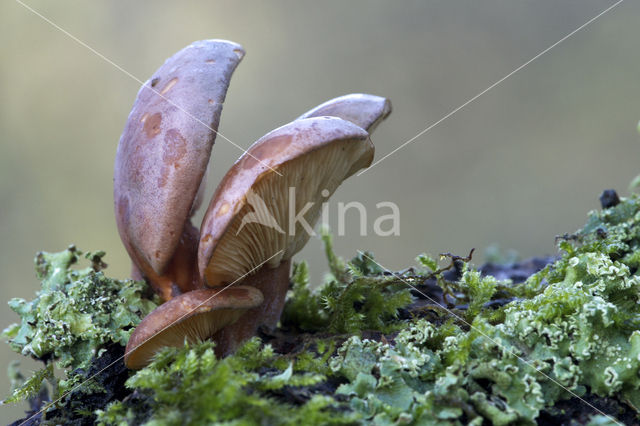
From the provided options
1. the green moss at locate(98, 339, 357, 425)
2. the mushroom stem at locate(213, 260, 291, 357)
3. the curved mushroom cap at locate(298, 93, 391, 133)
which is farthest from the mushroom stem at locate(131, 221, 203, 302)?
the curved mushroom cap at locate(298, 93, 391, 133)

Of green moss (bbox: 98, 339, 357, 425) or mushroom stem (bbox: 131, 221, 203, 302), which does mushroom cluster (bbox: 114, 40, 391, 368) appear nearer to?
mushroom stem (bbox: 131, 221, 203, 302)

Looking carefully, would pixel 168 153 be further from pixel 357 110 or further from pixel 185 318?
pixel 357 110

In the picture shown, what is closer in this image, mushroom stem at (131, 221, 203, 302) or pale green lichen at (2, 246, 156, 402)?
pale green lichen at (2, 246, 156, 402)

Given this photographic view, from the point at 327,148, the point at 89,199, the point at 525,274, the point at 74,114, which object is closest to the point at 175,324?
the point at 327,148

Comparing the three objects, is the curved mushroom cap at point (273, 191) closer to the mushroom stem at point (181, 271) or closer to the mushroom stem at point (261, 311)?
the mushroom stem at point (261, 311)

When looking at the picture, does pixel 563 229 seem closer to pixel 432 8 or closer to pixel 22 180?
pixel 432 8

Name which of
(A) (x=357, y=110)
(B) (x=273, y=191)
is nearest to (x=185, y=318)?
(B) (x=273, y=191)
